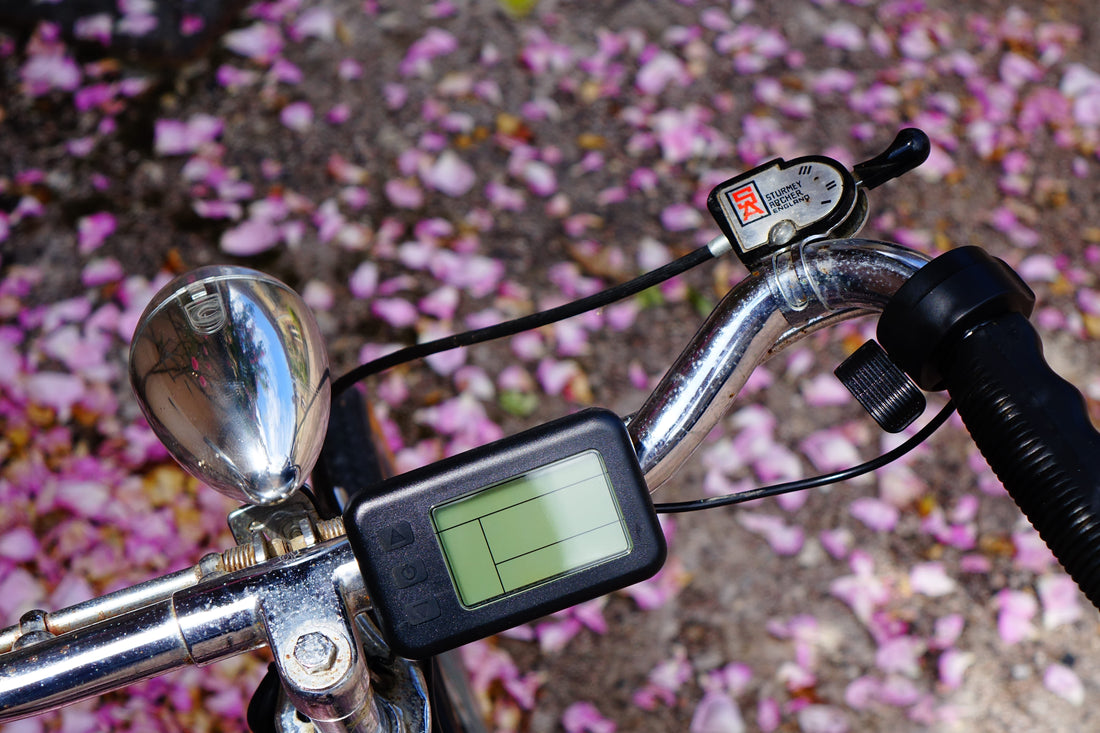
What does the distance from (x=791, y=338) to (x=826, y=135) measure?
262 cm

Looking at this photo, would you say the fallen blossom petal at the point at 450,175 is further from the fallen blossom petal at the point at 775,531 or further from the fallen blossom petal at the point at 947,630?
the fallen blossom petal at the point at 947,630

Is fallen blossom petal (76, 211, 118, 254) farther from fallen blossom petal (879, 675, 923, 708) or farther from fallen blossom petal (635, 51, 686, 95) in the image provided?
fallen blossom petal (879, 675, 923, 708)

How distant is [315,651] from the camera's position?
2.08ft

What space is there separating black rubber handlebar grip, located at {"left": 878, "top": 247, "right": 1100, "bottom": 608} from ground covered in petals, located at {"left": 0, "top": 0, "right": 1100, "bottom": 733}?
1.76 metres

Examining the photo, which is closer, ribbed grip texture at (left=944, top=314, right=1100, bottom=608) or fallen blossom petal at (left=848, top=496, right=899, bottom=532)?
ribbed grip texture at (left=944, top=314, right=1100, bottom=608)

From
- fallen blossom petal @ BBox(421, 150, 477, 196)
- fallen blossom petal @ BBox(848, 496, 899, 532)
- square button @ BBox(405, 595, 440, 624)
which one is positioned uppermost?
square button @ BBox(405, 595, 440, 624)

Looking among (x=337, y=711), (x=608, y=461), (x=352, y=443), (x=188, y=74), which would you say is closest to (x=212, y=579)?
(x=337, y=711)

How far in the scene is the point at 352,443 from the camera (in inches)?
44.9

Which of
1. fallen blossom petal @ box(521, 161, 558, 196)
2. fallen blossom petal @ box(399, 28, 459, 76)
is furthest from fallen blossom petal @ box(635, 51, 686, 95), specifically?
fallen blossom petal @ box(399, 28, 459, 76)

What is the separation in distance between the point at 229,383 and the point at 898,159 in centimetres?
62

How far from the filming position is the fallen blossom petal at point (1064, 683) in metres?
2.19

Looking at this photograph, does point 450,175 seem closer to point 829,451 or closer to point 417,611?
point 829,451

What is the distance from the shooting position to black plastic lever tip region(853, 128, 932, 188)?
775 millimetres

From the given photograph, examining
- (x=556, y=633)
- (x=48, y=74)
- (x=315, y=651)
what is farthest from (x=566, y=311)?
(x=48, y=74)
